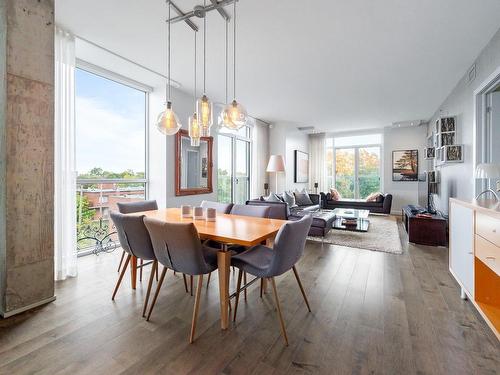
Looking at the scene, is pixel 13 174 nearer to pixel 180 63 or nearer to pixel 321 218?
pixel 180 63

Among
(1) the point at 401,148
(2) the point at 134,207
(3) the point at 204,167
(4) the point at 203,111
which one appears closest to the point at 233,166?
(3) the point at 204,167

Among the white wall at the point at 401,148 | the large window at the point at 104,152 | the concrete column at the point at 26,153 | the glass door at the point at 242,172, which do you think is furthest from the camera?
the white wall at the point at 401,148

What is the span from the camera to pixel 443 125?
174 inches

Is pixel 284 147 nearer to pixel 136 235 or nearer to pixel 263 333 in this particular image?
pixel 136 235

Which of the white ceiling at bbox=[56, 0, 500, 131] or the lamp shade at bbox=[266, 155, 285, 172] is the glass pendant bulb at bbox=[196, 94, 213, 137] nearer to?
the white ceiling at bbox=[56, 0, 500, 131]

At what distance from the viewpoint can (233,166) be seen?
5.94 metres

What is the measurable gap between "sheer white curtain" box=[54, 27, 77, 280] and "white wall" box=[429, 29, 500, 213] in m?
4.58

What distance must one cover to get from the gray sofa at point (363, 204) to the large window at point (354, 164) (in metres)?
0.97

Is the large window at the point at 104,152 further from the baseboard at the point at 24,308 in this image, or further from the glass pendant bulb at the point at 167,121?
the glass pendant bulb at the point at 167,121

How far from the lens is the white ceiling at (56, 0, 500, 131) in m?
2.27

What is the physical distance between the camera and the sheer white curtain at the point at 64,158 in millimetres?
2691

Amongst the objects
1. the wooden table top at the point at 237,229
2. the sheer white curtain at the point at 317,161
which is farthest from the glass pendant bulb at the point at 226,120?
the sheer white curtain at the point at 317,161

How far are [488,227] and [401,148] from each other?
6.45 m

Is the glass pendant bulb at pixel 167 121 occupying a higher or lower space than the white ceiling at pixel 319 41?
lower
